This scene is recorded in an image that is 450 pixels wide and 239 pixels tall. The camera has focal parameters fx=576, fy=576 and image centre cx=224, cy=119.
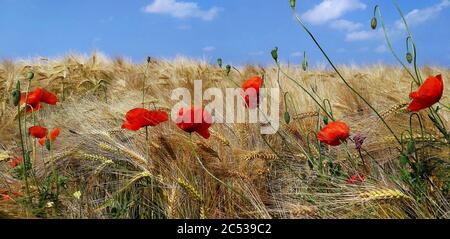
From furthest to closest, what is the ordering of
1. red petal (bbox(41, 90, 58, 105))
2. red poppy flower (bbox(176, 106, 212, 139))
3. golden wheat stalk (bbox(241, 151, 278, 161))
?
red petal (bbox(41, 90, 58, 105))
golden wheat stalk (bbox(241, 151, 278, 161))
red poppy flower (bbox(176, 106, 212, 139))

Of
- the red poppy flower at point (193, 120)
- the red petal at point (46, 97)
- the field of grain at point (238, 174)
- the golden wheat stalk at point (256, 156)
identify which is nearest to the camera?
the field of grain at point (238, 174)

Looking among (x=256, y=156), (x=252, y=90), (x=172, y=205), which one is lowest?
(x=172, y=205)

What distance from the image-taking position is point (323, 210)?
137 cm

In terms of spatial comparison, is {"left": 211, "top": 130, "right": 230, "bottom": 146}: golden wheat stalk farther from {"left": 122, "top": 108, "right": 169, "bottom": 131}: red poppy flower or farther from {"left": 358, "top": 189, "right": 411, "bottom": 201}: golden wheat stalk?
{"left": 358, "top": 189, "right": 411, "bottom": 201}: golden wheat stalk

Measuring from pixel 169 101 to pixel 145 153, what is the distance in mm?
1015

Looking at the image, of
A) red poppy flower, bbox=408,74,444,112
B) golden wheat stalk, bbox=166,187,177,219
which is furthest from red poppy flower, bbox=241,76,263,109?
red poppy flower, bbox=408,74,444,112

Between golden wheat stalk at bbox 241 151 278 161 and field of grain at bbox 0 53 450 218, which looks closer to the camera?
field of grain at bbox 0 53 450 218

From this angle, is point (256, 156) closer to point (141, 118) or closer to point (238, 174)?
point (238, 174)

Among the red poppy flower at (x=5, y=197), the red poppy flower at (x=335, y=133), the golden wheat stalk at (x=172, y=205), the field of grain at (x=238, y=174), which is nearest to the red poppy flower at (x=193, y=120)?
the field of grain at (x=238, y=174)

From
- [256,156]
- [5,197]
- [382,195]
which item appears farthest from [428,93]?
[5,197]

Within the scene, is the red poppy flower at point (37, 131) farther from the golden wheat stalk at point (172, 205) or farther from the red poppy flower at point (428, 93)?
the red poppy flower at point (428, 93)
